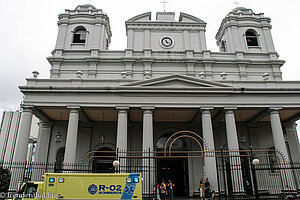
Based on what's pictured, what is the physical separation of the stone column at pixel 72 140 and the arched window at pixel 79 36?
11.7 m

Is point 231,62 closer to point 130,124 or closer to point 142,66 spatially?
point 142,66

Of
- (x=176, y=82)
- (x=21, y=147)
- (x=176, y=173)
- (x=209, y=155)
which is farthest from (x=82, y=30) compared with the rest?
(x=209, y=155)

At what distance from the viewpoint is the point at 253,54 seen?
84.9 ft

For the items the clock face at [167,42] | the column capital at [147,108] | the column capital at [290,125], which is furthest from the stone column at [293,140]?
the clock face at [167,42]

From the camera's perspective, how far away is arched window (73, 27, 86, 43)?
26.7m

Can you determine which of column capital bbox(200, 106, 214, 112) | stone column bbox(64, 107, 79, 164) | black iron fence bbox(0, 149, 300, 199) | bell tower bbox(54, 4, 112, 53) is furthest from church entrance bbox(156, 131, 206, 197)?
bell tower bbox(54, 4, 112, 53)

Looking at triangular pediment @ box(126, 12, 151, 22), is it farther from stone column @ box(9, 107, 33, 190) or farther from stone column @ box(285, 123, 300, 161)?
stone column @ box(285, 123, 300, 161)

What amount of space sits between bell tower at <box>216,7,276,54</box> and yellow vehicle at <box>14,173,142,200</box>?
2040 cm

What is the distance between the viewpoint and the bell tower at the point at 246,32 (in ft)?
86.9

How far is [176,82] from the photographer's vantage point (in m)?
18.6

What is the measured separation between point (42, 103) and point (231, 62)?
61.2ft

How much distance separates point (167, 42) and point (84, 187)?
19215mm

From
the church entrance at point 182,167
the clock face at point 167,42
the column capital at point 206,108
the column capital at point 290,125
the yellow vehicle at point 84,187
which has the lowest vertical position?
the yellow vehicle at point 84,187

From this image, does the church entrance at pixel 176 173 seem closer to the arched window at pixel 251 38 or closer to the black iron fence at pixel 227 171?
the black iron fence at pixel 227 171
